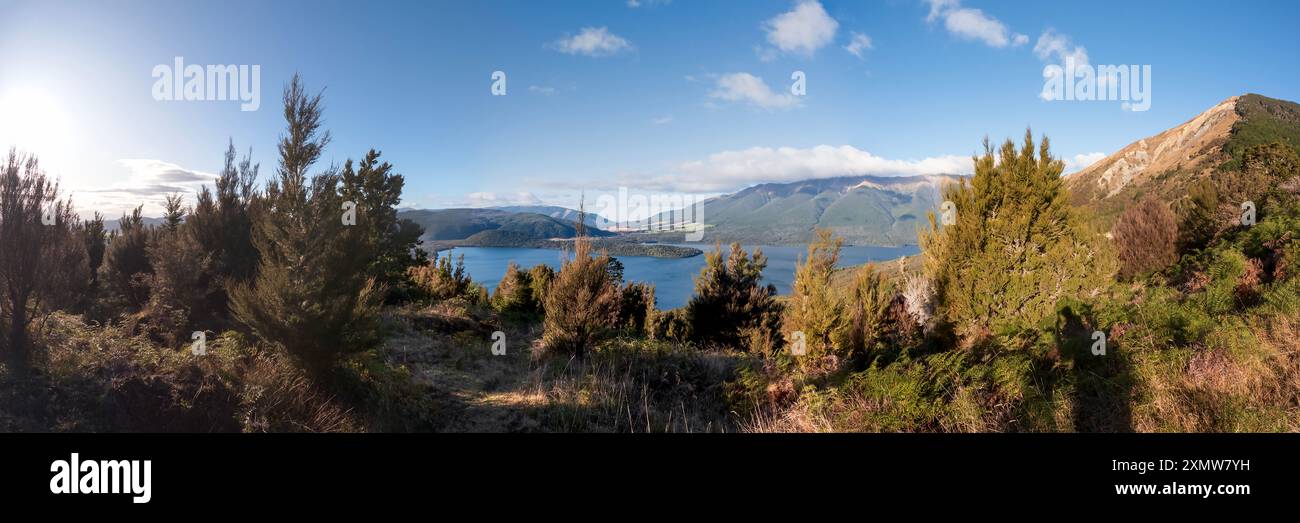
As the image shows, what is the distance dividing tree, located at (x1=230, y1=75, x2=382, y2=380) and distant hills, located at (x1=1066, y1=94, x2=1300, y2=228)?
8150 centimetres

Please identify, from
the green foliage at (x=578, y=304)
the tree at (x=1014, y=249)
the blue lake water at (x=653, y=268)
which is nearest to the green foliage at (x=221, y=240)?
the green foliage at (x=578, y=304)

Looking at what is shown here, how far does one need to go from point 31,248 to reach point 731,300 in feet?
46.5

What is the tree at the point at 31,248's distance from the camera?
20.0ft

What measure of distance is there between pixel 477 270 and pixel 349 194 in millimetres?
51714

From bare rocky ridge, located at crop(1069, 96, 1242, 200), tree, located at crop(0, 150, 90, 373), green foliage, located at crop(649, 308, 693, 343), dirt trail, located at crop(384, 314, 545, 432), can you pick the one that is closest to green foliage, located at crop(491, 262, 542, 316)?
green foliage, located at crop(649, 308, 693, 343)

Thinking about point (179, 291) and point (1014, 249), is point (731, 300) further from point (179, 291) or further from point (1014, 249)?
point (179, 291)

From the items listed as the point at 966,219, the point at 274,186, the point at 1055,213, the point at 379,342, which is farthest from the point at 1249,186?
the point at 274,186

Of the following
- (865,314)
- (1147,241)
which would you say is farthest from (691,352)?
(1147,241)

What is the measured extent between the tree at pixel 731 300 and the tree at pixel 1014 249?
6.24 meters

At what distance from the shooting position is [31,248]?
6.38 meters

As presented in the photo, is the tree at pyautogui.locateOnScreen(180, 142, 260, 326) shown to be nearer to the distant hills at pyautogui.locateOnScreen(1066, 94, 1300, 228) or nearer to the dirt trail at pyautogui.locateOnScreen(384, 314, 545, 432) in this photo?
the dirt trail at pyautogui.locateOnScreen(384, 314, 545, 432)

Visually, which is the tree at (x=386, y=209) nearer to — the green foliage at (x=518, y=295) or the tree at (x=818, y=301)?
the green foliage at (x=518, y=295)

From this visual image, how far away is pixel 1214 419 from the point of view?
11.2ft
